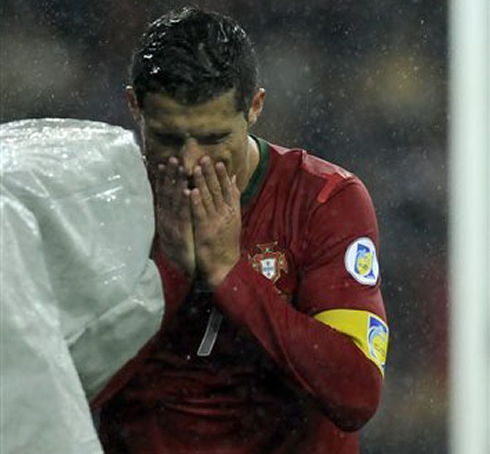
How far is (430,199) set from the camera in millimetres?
4141

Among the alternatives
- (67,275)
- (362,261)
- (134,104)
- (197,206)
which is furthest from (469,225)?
(67,275)

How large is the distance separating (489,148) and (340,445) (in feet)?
4.63

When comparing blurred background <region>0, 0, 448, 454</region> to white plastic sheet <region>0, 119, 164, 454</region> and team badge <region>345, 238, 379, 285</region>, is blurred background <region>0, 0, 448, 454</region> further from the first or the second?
white plastic sheet <region>0, 119, 164, 454</region>

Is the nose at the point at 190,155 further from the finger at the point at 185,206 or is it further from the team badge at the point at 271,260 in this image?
the team badge at the point at 271,260

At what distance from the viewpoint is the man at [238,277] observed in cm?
269

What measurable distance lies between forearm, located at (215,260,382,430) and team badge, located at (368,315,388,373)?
0.06 meters

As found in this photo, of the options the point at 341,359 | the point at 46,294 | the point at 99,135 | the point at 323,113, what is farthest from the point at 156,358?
the point at 323,113

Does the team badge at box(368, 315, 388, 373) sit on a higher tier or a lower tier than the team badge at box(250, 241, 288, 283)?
lower

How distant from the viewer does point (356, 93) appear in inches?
160

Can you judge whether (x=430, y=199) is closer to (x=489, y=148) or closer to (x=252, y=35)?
(x=489, y=148)

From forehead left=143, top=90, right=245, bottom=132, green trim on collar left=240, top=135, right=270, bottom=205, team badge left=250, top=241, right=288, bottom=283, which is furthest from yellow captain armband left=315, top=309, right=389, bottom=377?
forehead left=143, top=90, right=245, bottom=132

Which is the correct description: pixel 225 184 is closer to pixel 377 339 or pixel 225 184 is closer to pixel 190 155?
pixel 190 155

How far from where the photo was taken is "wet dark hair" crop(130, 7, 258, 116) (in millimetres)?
2771

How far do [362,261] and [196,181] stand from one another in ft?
1.10
